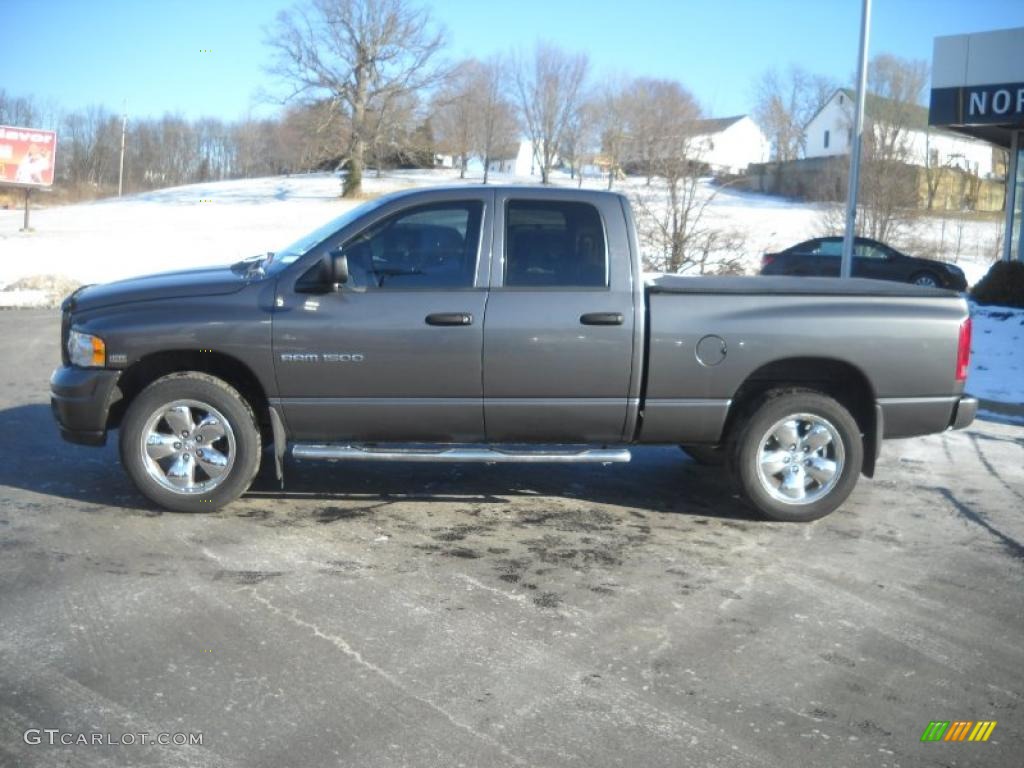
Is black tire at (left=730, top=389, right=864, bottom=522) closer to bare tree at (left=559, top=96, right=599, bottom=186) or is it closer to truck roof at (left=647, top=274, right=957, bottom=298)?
truck roof at (left=647, top=274, right=957, bottom=298)

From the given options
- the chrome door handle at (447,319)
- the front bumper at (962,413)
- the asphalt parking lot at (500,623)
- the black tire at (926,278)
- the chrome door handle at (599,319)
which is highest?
the black tire at (926,278)

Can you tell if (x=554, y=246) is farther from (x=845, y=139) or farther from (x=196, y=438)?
(x=845, y=139)

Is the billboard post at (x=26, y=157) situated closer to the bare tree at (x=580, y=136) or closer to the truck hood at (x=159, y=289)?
the bare tree at (x=580, y=136)

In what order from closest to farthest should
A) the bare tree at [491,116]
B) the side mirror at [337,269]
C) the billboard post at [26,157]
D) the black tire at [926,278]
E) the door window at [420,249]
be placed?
1. the side mirror at [337,269]
2. the door window at [420,249]
3. the black tire at [926,278]
4. the billboard post at [26,157]
5. the bare tree at [491,116]

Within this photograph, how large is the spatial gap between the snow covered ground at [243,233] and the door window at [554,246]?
6.63 meters

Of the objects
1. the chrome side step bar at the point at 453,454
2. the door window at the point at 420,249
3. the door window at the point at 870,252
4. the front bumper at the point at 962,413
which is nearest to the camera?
the chrome side step bar at the point at 453,454

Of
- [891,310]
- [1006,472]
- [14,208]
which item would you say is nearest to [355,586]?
[891,310]

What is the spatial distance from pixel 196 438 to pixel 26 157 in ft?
118

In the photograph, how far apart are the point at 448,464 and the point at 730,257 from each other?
1167 centimetres

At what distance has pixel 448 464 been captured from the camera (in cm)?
738

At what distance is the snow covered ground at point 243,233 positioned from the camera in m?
15.6

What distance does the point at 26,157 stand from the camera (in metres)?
37.2

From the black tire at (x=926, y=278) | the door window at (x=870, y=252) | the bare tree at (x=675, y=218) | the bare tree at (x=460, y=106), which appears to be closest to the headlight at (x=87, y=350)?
the bare tree at (x=675, y=218)

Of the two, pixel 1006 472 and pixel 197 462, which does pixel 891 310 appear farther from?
pixel 197 462
